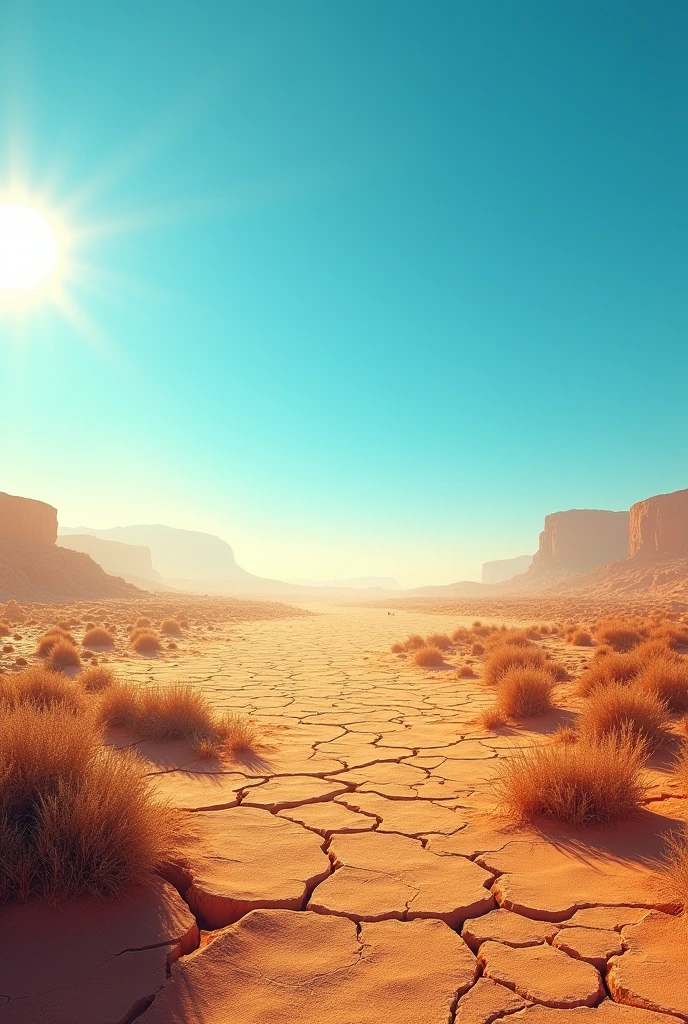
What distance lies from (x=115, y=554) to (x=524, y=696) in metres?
154

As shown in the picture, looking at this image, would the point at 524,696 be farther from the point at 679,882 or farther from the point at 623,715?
the point at 679,882

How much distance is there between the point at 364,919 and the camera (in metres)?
2.70

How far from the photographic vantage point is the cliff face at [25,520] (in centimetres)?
5391

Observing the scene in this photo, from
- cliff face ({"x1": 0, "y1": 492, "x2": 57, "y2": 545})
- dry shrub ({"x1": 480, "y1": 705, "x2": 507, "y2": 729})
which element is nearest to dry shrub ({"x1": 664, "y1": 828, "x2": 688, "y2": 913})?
dry shrub ({"x1": 480, "y1": 705, "x2": 507, "y2": 729})

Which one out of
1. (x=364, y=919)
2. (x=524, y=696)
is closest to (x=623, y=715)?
(x=524, y=696)

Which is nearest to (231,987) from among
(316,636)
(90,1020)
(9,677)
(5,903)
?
(90,1020)

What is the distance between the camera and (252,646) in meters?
17.0

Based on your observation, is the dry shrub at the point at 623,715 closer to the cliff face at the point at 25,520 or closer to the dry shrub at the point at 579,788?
the dry shrub at the point at 579,788

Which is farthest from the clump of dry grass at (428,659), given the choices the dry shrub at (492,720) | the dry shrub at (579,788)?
the dry shrub at (579,788)

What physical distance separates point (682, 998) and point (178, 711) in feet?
16.3

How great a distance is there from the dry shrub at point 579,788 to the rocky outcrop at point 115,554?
480 ft

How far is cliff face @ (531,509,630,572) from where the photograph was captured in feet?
389

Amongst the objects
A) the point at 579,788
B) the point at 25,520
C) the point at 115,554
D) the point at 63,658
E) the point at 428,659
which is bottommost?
the point at 428,659

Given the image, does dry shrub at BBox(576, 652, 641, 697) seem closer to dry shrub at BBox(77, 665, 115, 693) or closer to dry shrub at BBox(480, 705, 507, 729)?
dry shrub at BBox(480, 705, 507, 729)
